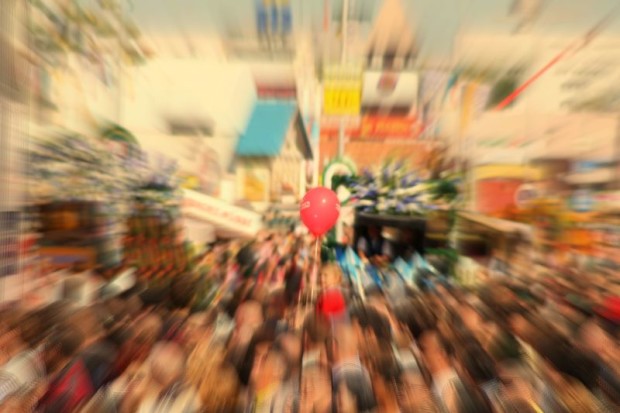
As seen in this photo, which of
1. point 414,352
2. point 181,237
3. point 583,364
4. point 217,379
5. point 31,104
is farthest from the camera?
point 181,237

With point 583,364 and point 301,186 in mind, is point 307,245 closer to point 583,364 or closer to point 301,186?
point 301,186

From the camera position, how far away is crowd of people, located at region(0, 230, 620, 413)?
4.34ft

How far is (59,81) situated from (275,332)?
2012mm

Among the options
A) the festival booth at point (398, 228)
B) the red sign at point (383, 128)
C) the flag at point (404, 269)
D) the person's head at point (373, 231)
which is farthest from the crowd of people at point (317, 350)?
the red sign at point (383, 128)

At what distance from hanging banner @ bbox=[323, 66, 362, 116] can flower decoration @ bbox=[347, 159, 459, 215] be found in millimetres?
431

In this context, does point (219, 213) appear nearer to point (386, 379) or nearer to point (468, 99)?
point (386, 379)

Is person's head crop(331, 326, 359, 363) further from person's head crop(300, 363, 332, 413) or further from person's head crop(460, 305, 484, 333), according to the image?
person's head crop(460, 305, 484, 333)

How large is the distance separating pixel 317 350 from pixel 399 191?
1351 mm

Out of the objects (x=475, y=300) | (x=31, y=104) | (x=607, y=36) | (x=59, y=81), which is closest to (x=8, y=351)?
(x=31, y=104)

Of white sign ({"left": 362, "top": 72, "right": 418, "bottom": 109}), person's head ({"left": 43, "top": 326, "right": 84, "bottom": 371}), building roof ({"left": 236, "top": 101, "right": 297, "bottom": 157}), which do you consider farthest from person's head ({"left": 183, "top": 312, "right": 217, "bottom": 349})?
white sign ({"left": 362, "top": 72, "right": 418, "bottom": 109})

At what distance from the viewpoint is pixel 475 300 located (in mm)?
2182

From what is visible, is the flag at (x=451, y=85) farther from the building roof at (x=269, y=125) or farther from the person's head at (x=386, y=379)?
the person's head at (x=386, y=379)

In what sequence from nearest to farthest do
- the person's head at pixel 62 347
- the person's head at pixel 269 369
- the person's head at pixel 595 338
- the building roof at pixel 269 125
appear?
1. the person's head at pixel 269 369
2. the person's head at pixel 62 347
3. the person's head at pixel 595 338
4. the building roof at pixel 269 125

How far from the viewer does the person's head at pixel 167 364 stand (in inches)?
55.1
